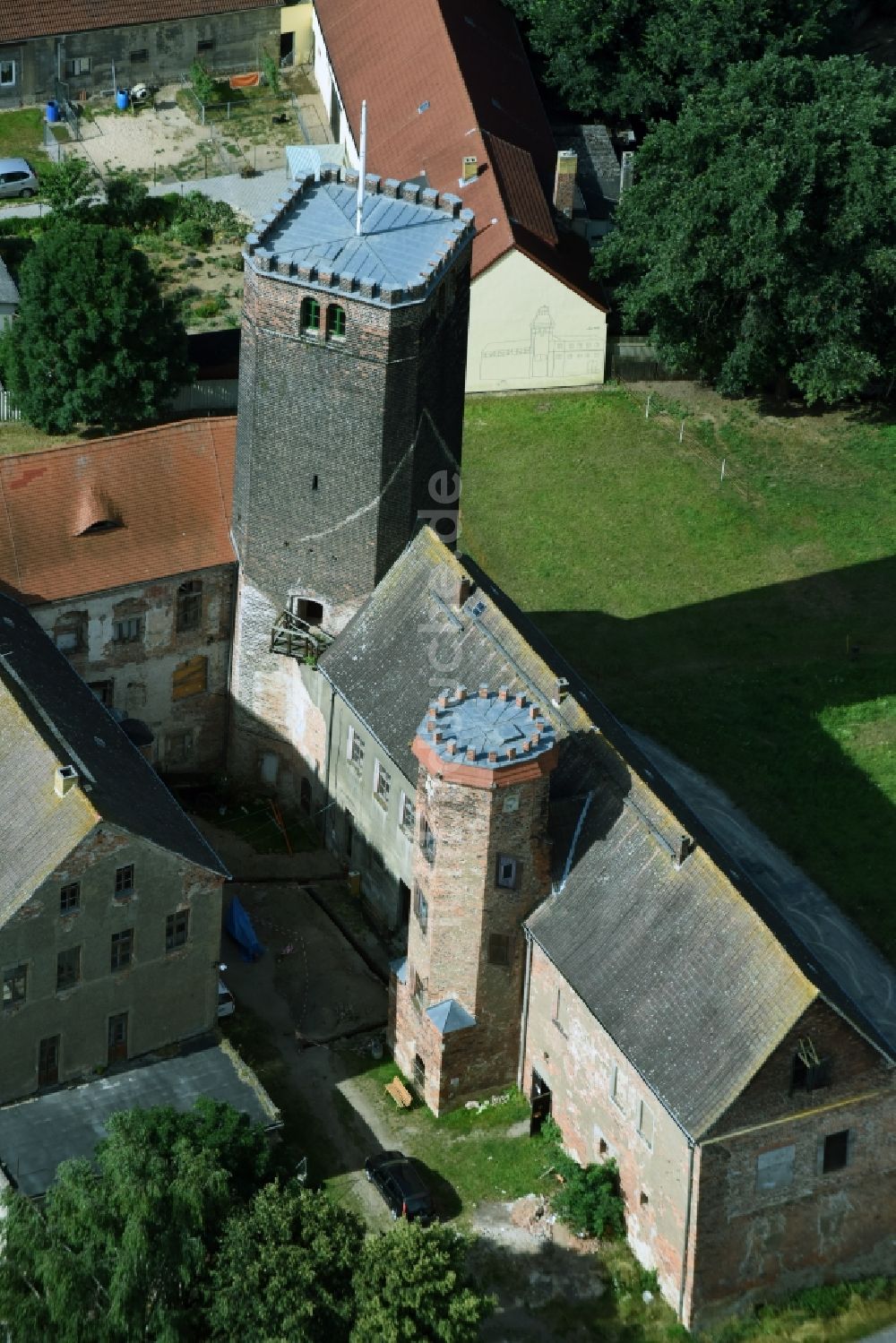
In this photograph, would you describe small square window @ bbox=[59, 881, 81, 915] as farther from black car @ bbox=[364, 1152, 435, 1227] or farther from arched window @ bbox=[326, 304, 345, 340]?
arched window @ bbox=[326, 304, 345, 340]

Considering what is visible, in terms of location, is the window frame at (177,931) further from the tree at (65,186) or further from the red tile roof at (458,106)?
the tree at (65,186)

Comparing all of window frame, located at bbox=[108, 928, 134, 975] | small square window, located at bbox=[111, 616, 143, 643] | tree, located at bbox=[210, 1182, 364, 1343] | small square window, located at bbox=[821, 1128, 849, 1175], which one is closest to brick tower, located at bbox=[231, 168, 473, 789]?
small square window, located at bbox=[111, 616, 143, 643]

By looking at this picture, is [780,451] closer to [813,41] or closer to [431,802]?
[813,41]

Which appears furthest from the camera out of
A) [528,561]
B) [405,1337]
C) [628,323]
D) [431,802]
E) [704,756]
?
[628,323]

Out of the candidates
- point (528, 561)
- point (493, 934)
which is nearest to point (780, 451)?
point (528, 561)

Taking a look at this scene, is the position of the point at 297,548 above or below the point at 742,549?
above

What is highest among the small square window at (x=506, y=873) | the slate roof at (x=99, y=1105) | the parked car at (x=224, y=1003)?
the small square window at (x=506, y=873)

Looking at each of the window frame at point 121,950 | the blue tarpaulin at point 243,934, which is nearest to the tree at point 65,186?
the blue tarpaulin at point 243,934
